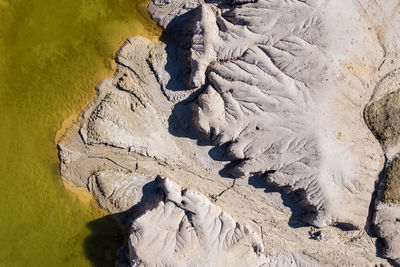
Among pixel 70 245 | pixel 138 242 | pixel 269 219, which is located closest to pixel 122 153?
pixel 138 242

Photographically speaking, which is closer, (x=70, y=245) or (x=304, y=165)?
(x=304, y=165)

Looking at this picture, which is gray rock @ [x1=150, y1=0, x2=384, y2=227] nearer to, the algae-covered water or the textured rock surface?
the textured rock surface

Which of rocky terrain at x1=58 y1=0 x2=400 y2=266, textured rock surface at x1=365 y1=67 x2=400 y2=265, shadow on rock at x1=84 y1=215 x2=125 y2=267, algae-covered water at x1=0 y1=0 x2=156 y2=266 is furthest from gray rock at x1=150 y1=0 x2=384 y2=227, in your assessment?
shadow on rock at x1=84 y1=215 x2=125 y2=267

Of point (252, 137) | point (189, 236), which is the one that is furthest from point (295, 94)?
point (189, 236)

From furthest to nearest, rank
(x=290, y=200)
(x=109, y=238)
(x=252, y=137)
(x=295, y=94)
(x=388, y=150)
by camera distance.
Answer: (x=109, y=238)
(x=290, y=200)
(x=388, y=150)
(x=252, y=137)
(x=295, y=94)

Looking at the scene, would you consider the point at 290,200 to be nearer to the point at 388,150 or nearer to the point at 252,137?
the point at 252,137

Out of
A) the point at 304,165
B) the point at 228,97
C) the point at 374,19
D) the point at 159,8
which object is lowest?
the point at 304,165

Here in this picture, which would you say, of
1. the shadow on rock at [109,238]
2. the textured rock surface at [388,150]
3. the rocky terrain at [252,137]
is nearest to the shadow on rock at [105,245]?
the shadow on rock at [109,238]

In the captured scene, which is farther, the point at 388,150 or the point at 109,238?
the point at 109,238

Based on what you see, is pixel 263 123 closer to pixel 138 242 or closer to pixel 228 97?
pixel 228 97
